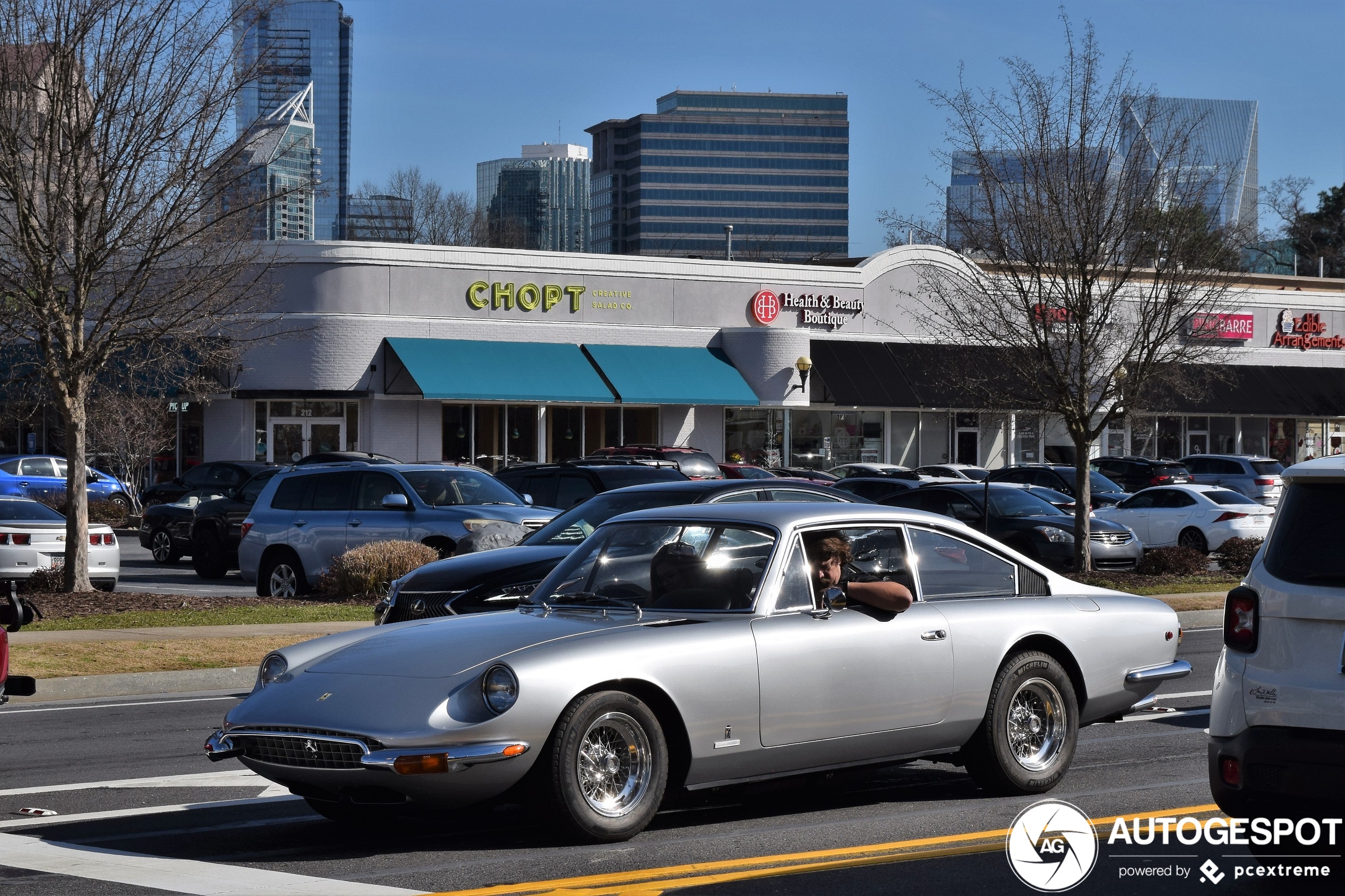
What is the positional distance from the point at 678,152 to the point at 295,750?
193310 millimetres

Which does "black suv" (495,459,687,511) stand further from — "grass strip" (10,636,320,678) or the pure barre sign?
the pure barre sign

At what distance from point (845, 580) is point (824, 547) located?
25 centimetres

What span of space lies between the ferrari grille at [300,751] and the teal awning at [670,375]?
3322 centimetres

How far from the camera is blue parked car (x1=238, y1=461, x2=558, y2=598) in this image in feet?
58.4

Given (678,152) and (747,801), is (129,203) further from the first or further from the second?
(678,152)

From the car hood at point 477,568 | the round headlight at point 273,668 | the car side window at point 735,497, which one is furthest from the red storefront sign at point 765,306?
the round headlight at point 273,668

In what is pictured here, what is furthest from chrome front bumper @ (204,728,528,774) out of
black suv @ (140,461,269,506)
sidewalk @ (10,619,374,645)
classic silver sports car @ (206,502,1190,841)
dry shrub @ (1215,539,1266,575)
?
black suv @ (140,461,269,506)

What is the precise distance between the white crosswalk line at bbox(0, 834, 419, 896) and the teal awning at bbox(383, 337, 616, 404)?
101ft

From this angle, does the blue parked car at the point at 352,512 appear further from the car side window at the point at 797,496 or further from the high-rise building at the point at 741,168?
the high-rise building at the point at 741,168

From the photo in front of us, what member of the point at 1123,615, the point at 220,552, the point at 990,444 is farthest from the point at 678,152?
the point at 1123,615

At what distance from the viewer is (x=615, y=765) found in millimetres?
6414

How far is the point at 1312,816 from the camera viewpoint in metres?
5.46

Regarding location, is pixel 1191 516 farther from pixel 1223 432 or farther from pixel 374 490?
pixel 1223 432

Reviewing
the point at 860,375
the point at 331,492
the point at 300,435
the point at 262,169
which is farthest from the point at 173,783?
the point at 860,375
